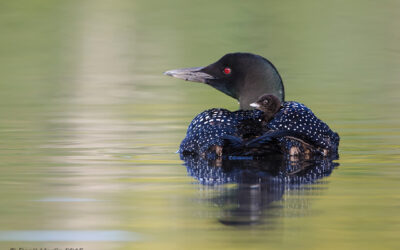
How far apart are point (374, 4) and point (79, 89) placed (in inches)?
638

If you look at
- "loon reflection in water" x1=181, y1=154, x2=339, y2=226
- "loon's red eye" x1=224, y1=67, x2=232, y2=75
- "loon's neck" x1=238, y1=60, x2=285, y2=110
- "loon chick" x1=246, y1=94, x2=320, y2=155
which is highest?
"loon's red eye" x1=224, y1=67, x2=232, y2=75

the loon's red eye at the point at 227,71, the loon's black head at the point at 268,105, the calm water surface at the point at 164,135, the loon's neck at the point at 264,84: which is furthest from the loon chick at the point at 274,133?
the loon's red eye at the point at 227,71

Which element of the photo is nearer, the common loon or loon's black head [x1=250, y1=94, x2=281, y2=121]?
the common loon

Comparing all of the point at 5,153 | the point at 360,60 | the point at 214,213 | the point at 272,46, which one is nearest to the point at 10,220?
the point at 214,213

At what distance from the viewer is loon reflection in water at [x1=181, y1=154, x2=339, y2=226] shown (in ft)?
16.0

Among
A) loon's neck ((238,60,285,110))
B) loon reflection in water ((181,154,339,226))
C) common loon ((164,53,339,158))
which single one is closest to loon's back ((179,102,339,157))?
common loon ((164,53,339,158))

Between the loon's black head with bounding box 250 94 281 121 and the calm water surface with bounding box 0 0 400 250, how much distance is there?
57 cm

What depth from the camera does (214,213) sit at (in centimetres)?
489

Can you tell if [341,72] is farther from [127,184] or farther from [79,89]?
[127,184]

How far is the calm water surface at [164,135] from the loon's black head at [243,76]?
0.57m

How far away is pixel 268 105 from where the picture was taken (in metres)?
6.80

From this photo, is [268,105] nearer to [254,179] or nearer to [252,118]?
[252,118]

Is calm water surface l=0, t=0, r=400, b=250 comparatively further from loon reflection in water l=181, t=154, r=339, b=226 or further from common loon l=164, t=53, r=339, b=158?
common loon l=164, t=53, r=339, b=158

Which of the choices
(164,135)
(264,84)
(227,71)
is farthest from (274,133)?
(164,135)
